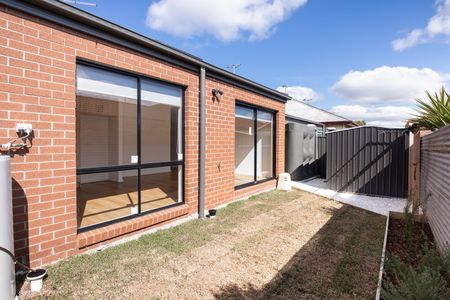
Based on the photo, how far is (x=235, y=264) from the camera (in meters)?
3.48

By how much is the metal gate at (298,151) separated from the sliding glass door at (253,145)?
2.23 metres

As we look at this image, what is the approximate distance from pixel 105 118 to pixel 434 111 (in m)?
9.78

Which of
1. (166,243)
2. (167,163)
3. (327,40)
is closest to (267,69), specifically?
(327,40)

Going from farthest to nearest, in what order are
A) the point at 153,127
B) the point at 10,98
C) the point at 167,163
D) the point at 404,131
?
the point at 404,131, the point at 153,127, the point at 167,163, the point at 10,98

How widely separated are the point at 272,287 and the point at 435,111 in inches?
238

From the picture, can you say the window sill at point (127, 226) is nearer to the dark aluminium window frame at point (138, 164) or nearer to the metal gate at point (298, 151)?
the dark aluminium window frame at point (138, 164)

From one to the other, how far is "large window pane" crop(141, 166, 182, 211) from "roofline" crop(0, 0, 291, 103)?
2.25m

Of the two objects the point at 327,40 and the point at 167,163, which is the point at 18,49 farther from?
the point at 327,40

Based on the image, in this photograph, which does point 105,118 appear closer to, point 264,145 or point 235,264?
point 264,145

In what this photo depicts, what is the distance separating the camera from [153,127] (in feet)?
23.8

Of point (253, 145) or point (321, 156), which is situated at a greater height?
point (253, 145)

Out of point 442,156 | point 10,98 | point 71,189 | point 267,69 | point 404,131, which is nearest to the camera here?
point 10,98

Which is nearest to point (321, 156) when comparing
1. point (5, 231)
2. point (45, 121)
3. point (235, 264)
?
point (235, 264)

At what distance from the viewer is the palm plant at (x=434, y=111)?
5.78 m
